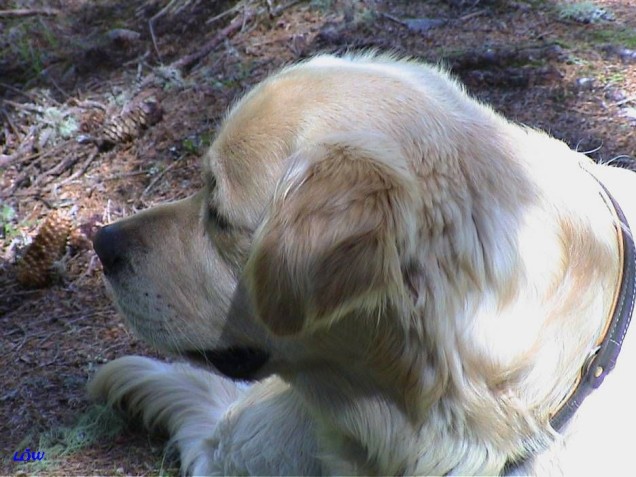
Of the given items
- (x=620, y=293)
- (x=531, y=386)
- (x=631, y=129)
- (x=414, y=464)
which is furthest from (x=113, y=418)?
(x=631, y=129)

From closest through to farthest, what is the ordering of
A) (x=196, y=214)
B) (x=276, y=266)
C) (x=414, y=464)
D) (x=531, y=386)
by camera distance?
(x=276, y=266)
(x=531, y=386)
(x=414, y=464)
(x=196, y=214)

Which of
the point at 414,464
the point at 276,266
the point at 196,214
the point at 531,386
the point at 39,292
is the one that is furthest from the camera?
the point at 39,292

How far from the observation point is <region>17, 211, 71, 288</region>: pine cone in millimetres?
4332

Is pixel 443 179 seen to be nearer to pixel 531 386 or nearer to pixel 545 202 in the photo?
pixel 545 202

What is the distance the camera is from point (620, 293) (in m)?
2.36

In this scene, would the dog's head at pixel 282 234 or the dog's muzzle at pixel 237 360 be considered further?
the dog's muzzle at pixel 237 360

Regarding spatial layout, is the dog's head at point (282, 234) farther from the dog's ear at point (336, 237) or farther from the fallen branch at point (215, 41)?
the fallen branch at point (215, 41)

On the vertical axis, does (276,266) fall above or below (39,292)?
above

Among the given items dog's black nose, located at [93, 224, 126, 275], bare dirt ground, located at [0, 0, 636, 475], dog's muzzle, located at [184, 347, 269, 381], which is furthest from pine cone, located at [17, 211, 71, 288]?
dog's muzzle, located at [184, 347, 269, 381]

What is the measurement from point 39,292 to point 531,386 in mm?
2863

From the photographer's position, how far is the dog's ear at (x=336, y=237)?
82.2 inches

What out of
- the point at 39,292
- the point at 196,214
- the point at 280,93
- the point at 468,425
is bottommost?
the point at 39,292

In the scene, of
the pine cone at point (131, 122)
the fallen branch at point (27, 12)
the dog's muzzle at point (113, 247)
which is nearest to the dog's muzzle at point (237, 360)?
the dog's muzzle at point (113, 247)

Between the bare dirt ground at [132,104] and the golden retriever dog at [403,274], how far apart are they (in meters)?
1.11
